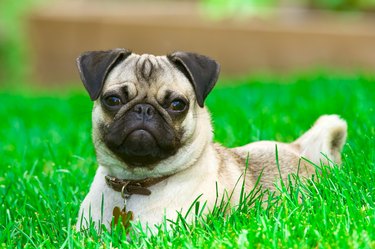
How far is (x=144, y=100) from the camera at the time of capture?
12.3 ft

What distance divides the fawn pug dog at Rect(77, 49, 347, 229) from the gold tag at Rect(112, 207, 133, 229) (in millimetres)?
27

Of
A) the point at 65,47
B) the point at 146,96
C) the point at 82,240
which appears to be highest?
the point at 146,96

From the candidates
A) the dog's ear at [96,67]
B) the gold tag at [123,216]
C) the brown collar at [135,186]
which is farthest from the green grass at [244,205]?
the dog's ear at [96,67]

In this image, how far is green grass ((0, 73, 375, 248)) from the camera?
136 inches

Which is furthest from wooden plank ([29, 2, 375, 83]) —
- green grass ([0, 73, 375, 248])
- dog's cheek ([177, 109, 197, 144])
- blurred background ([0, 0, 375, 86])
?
dog's cheek ([177, 109, 197, 144])

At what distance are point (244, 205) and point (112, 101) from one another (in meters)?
0.81

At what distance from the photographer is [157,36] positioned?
11.9 m

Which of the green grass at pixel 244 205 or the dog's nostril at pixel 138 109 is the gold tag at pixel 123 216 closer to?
the green grass at pixel 244 205

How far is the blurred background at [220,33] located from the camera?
36.7 ft

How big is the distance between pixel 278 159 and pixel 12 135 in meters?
2.92

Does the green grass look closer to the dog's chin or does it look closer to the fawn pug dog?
the fawn pug dog

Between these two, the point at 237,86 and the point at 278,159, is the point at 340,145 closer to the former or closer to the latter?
the point at 278,159

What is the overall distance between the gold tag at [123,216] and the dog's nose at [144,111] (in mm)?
459

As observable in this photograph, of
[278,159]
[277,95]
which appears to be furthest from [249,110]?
[278,159]
